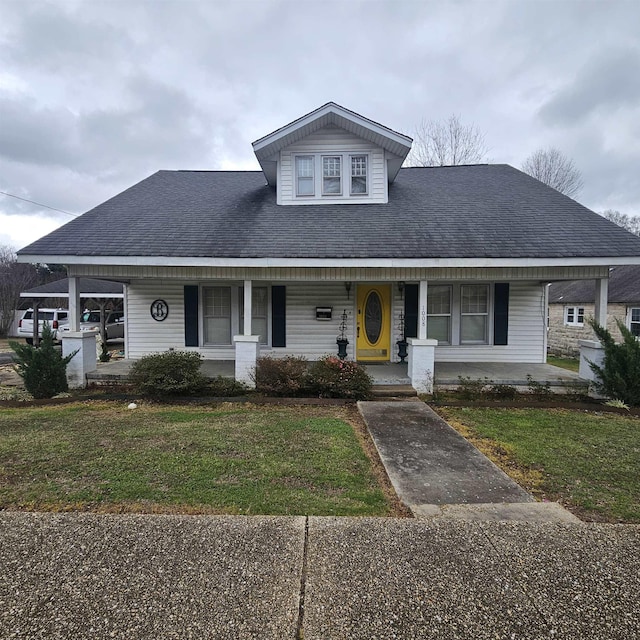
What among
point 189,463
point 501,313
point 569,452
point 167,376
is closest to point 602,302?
point 501,313

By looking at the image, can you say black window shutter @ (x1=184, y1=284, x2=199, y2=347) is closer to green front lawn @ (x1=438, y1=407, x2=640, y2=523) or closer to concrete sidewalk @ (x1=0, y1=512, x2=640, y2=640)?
green front lawn @ (x1=438, y1=407, x2=640, y2=523)

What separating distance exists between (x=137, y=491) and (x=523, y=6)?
14615mm

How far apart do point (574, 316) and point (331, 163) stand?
1880 centimetres

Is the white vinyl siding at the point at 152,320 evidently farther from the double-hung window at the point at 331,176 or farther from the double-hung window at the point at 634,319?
the double-hung window at the point at 634,319

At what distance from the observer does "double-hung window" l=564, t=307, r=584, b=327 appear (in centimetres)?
2025

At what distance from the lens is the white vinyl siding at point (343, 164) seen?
9.29 meters

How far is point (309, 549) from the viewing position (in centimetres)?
248

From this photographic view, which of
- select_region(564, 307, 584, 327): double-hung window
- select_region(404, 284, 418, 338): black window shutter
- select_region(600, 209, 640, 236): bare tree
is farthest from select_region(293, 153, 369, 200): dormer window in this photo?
select_region(600, 209, 640, 236): bare tree

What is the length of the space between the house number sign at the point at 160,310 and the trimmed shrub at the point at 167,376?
114 inches

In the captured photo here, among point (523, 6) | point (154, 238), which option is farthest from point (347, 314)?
point (523, 6)

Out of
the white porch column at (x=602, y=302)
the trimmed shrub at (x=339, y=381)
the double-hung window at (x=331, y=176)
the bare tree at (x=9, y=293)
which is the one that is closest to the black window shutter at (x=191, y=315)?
the trimmed shrub at (x=339, y=381)

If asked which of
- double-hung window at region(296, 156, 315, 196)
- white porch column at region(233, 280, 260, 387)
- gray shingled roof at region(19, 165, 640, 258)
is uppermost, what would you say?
double-hung window at region(296, 156, 315, 196)

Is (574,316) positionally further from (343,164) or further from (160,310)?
(160,310)

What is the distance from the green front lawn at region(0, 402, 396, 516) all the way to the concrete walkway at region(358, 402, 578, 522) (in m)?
0.27
